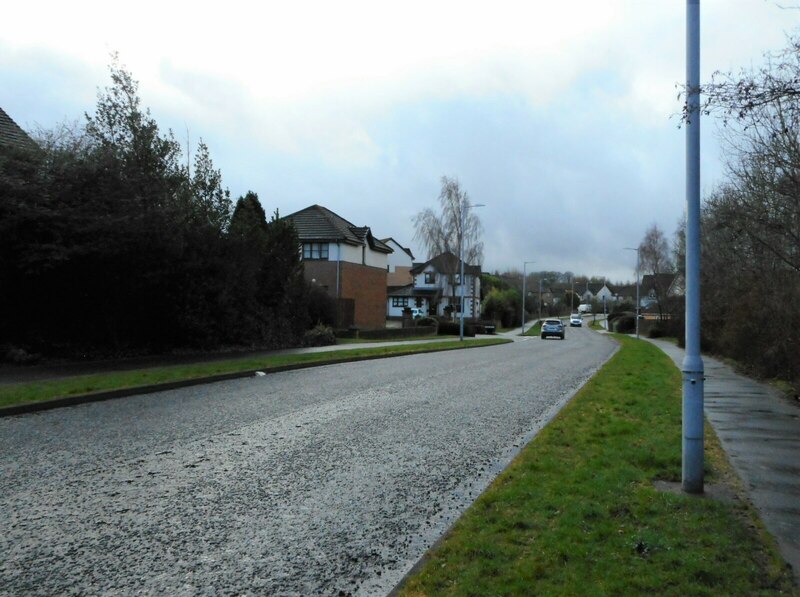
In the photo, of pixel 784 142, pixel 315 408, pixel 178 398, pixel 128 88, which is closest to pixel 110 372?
pixel 178 398

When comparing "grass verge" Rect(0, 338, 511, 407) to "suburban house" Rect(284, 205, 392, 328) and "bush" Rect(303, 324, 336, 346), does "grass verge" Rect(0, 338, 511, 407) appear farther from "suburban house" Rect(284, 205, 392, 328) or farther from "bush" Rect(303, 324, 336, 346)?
"suburban house" Rect(284, 205, 392, 328)

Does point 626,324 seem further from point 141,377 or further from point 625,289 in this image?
point 625,289

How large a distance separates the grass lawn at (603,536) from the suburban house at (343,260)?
138 ft

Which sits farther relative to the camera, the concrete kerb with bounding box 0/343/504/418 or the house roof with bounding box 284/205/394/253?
the house roof with bounding box 284/205/394/253

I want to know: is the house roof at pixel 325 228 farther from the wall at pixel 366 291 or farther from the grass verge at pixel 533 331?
the grass verge at pixel 533 331

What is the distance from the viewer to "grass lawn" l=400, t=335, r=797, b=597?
414 cm

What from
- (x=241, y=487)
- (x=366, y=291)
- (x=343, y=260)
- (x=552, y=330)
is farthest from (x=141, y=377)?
(x=552, y=330)

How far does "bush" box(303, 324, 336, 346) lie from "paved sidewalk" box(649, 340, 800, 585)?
57.5 ft

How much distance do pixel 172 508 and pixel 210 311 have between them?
17.7 metres

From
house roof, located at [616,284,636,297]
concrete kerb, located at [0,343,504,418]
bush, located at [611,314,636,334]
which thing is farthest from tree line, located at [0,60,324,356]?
house roof, located at [616,284,636,297]

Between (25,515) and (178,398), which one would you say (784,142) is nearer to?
(178,398)

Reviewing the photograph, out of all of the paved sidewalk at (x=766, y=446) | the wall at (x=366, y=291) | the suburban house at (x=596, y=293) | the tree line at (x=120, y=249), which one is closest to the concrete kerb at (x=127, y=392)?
the tree line at (x=120, y=249)

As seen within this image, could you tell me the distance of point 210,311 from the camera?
23.1m

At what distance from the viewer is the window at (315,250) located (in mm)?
51781
